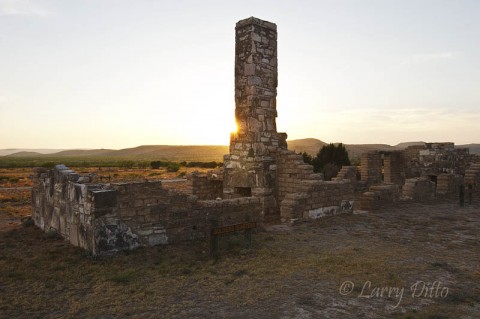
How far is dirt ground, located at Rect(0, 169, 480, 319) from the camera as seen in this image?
5195mm

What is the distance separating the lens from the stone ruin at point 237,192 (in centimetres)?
794

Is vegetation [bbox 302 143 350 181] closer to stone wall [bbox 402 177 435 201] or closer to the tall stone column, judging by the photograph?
stone wall [bbox 402 177 435 201]

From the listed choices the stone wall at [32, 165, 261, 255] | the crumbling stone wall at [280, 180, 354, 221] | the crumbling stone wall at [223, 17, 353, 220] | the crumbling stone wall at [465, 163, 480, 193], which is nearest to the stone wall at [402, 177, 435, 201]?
the crumbling stone wall at [465, 163, 480, 193]

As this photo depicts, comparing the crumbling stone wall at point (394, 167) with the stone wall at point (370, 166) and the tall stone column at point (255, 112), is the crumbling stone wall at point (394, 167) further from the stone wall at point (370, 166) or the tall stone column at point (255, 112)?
the tall stone column at point (255, 112)

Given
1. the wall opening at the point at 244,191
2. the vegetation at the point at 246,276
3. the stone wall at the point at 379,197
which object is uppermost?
the wall opening at the point at 244,191

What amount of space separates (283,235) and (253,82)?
5.42m

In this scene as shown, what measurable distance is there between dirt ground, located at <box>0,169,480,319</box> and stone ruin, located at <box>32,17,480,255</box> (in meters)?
0.48

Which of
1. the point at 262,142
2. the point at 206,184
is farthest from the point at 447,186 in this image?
the point at 206,184

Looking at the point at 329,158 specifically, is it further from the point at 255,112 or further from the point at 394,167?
the point at 255,112

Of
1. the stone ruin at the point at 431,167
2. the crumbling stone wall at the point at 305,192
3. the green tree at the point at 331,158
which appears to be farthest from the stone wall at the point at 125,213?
the green tree at the point at 331,158

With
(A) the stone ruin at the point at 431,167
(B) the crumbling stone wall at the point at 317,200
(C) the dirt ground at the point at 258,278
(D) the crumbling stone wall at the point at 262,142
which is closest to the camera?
(C) the dirt ground at the point at 258,278

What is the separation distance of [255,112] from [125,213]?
20.3 feet

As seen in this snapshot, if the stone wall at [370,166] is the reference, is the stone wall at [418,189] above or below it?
below

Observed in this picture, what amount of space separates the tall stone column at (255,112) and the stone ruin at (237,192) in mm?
35
